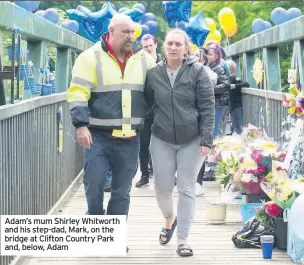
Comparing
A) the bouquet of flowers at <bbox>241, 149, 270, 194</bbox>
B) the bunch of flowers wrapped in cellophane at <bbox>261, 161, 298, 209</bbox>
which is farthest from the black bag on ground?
the bouquet of flowers at <bbox>241, 149, 270, 194</bbox>

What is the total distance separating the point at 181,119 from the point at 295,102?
3.62ft

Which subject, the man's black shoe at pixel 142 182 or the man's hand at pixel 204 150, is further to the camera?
the man's black shoe at pixel 142 182

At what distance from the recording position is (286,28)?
32.6 ft

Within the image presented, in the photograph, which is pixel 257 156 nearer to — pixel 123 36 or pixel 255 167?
pixel 255 167

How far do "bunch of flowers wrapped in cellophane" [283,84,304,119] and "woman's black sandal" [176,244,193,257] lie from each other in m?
1.45

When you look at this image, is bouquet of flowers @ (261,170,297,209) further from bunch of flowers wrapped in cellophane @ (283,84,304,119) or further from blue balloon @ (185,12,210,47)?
blue balloon @ (185,12,210,47)

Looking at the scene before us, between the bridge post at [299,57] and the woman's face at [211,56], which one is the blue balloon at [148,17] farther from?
the bridge post at [299,57]

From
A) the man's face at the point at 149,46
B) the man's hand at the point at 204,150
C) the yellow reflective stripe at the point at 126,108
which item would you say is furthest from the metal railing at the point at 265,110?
the yellow reflective stripe at the point at 126,108

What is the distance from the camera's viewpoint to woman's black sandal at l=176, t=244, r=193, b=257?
301 inches

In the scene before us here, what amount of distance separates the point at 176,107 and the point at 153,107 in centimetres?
26

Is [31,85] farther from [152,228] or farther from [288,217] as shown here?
[288,217]

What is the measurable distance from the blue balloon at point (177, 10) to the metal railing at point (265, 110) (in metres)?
4.03

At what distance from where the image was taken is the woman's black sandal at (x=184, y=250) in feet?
25.0

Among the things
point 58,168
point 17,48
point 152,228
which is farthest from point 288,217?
point 58,168
